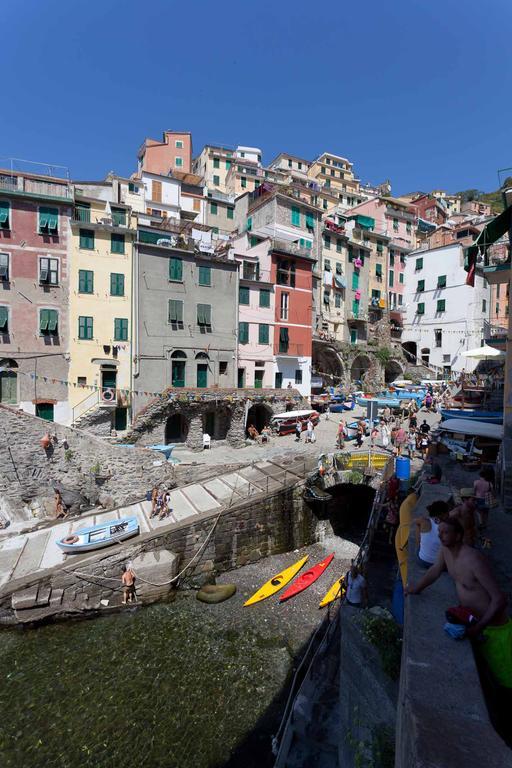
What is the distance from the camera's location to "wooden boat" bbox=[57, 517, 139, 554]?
607 inches

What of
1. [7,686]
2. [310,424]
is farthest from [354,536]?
[7,686]

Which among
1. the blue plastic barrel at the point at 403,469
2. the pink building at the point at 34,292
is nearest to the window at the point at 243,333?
the pink building at the point at 34,292

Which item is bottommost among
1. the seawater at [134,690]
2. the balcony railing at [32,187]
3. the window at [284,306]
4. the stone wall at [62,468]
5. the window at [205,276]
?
the seawater at [134,690]

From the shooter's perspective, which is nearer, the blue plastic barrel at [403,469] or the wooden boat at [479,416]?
the blue plastic barrel at [403,469]

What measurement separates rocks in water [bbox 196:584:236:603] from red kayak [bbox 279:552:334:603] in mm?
2058

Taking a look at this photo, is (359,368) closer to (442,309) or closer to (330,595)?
(442,309)

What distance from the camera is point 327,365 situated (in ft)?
145

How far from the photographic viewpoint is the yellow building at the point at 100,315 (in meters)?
25.5

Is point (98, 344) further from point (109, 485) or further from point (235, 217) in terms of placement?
point (235, 217)

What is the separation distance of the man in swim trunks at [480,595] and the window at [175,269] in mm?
26519

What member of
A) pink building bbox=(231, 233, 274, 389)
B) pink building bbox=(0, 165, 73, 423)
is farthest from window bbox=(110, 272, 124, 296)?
pink building bbox=(231, 233, 274, 389)

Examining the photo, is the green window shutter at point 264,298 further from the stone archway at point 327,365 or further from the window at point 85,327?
the window at point 85,327

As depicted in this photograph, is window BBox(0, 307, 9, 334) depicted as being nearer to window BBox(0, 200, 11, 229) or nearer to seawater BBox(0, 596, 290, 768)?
window BBox(0, 200, 11, 229)

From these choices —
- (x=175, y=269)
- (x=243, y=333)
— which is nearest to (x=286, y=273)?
(x=243, y=333)
